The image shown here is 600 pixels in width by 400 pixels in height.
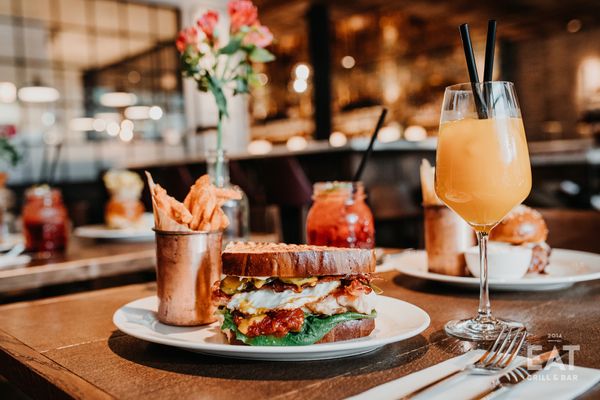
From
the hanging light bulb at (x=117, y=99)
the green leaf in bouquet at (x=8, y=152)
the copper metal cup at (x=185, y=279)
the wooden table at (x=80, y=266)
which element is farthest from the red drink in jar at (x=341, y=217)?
the hanging light bulb at (x=117, y=99)

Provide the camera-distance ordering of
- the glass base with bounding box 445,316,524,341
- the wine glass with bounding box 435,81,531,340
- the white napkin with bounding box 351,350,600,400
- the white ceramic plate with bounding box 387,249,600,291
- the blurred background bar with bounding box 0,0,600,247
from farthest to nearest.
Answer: the blurred background bar with bounding box 0,0,600,247 < the white ceramic plate with bounding box 387,249,600,291 < the wine glass with bounding box 435,81,531,340 < the glass base with bounding box 445,316,524,341 < the white napkin with bounding box 351,350,600,400

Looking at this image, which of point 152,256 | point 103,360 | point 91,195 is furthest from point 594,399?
point 91,195

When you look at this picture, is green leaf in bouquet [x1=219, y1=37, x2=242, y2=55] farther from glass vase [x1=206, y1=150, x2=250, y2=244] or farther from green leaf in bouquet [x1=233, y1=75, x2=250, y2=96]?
glass vase [x1=206, y1=150, x2=250, y2=244]

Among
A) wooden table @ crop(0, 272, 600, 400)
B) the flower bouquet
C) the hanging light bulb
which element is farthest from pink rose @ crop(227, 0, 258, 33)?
the hanging light bulb

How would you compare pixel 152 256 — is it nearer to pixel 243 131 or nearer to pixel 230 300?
pixel 230 300

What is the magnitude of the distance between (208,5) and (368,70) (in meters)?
3.00

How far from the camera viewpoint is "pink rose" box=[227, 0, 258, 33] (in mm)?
1479

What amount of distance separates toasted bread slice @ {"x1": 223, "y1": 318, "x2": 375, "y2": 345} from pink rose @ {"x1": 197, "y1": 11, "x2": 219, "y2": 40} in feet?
3.02

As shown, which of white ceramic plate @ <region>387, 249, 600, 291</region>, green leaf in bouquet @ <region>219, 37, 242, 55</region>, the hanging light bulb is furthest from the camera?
the hanging light bulb

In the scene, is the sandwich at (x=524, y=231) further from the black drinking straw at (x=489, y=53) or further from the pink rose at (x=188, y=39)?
the pink rose at (x=188, y=39)

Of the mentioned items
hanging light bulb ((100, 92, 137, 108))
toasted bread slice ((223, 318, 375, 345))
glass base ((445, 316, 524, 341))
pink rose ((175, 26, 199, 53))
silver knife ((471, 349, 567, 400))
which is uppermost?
hanging light bulb ((100, 92, 137, 108))

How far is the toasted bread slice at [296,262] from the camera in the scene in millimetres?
796

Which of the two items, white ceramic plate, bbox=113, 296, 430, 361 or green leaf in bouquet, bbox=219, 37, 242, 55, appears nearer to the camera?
white ceramic plate, bbox=113, 296, 430, 361

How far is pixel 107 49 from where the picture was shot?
9023mm
